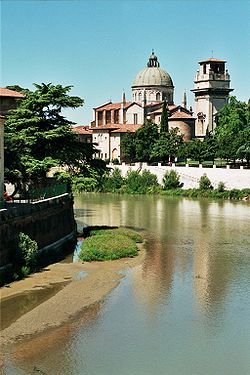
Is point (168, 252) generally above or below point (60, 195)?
below

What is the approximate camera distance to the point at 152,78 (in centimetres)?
9725

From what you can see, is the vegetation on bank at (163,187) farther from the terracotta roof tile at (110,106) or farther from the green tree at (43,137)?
the terracotta roof tile at (110,106)

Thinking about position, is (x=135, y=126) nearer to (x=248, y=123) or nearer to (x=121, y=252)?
(x=248, y=123)

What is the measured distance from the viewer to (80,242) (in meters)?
30.5

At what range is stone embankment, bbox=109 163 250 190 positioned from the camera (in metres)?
58.8

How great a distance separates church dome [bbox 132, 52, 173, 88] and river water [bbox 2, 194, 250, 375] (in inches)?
2653

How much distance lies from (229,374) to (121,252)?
12.8 metres

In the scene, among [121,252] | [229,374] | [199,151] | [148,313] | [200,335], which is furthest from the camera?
[199,151]

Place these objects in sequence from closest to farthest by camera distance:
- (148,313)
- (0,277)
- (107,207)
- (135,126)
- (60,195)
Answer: (148,313)
(0,277)
(60,195)
(107,207)
(135,126)

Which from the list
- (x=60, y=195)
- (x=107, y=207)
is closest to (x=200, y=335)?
(x=60, y=195)

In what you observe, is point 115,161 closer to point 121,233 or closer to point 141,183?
point 141,183

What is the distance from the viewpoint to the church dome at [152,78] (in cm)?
9694

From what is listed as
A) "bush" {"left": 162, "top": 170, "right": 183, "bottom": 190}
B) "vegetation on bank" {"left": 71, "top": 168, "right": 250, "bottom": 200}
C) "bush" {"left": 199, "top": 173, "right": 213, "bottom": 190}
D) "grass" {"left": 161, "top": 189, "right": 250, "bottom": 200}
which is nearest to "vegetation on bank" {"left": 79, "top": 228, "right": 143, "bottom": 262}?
"vegetation on bank" {"left": 71, "top": 168, "right": 250, "bottom": 200}

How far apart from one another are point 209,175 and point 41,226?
127 ft
